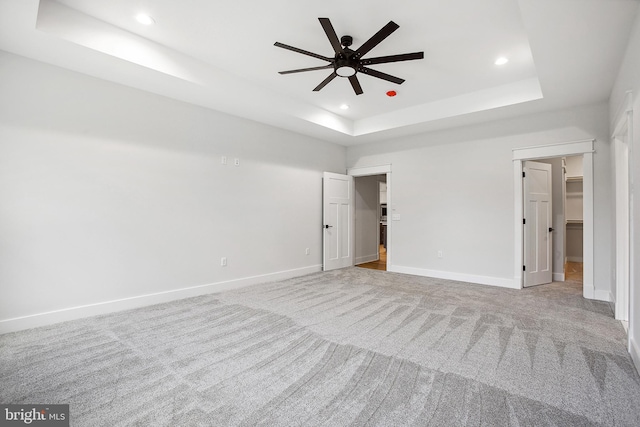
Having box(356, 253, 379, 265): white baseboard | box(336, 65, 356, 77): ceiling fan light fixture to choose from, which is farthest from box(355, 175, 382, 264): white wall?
box(336, 65, 356, 77): ceiling fan light fixture

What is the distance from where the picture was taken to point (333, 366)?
229 centimetres

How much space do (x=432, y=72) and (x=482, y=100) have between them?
1117mm

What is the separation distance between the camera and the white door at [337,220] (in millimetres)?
6105

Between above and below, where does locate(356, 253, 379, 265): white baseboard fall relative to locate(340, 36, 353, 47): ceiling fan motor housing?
below

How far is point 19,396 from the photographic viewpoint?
6.23 ft

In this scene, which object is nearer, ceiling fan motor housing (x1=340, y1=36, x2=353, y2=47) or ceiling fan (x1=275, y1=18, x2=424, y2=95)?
ceiling fan (x1=275, y1=18, x2=424, y2=95)

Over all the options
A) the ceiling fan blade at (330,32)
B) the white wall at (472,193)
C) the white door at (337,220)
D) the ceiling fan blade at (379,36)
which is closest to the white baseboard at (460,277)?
the white wall at (472,193)

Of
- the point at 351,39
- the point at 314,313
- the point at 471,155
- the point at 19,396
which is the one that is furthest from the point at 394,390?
the point at 471,155

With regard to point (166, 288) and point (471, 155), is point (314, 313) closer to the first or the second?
point (166, 288)

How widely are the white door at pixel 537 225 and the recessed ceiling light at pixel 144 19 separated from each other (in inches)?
212

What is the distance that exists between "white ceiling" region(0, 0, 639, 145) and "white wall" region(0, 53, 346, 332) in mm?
351

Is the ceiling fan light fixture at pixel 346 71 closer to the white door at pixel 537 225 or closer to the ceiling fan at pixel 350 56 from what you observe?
the ceiling fan at pixel 350 56

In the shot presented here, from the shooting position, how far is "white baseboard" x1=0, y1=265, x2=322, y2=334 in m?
2.96

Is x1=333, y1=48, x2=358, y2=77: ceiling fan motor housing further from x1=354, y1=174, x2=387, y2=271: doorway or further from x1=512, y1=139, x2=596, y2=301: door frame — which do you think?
x1=354, y1=174, x2=387, y2=271: doorway
